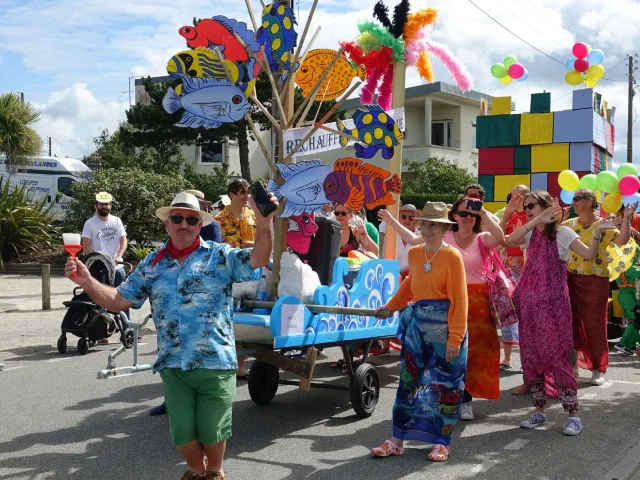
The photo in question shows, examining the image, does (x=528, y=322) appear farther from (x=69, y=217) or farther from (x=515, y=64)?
(x=69, y=217)

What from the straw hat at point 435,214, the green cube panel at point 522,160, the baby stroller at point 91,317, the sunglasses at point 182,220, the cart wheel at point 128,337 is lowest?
the cart wheel at point 128,337

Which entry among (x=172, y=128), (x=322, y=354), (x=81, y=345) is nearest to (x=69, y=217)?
(x=172, y=128)

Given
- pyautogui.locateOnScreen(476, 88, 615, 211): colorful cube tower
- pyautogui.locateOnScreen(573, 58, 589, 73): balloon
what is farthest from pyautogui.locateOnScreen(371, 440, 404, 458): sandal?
pyautogui.locateOnScreen(476, 88, 615, 211): colorful cube tower

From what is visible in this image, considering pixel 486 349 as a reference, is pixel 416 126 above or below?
above

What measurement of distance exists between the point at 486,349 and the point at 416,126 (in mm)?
30841

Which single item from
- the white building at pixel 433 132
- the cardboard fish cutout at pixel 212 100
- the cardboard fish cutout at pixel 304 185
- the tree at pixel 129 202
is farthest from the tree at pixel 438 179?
the cardboard fish cutout at pixel 212 100

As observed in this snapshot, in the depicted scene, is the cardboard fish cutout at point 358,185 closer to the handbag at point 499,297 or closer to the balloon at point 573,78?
the handbag at point 499,297

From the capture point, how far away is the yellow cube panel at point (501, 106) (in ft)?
43.3

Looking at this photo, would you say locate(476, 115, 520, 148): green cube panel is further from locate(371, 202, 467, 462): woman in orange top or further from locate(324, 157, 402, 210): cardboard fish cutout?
locate(371, 202, 467, 462): woman in orange top

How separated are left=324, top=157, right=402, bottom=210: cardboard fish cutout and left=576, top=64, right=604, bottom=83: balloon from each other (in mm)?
6579

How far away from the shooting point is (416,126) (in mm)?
36250

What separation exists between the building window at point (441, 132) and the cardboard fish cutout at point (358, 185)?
3116cm

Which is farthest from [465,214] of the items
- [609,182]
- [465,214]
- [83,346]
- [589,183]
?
[83,346]

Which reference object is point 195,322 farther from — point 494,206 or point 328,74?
point 494,206
